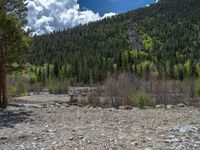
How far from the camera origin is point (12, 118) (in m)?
17.2

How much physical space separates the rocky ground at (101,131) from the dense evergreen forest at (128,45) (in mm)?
78942

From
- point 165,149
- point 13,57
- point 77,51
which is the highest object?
point 77,51

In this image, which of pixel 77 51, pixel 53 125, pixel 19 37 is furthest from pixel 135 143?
pixel 77 51

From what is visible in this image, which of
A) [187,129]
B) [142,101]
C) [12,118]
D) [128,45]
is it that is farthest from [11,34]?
[128,45]

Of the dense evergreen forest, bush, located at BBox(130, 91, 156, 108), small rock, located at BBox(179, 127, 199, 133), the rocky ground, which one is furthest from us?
the dense evergreen forest

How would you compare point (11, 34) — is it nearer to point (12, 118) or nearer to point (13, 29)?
point (13, 29)

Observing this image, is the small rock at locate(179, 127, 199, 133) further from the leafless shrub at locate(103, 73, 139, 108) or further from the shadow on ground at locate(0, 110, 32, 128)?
the leafless shrub at locate(103, 73, 139, 108)

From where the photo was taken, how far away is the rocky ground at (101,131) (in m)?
10.8

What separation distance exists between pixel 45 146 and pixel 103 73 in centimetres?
8729

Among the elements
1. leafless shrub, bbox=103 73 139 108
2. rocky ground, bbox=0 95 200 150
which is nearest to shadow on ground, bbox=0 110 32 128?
rocky ground, bbox=0 95 200 150

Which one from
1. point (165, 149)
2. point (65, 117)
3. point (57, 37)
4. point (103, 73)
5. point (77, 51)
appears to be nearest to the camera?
point (165, 149)

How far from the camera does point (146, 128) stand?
43.0ft

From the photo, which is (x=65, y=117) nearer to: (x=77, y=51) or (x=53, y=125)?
(x=53, y=125)

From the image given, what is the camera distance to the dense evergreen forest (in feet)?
355
